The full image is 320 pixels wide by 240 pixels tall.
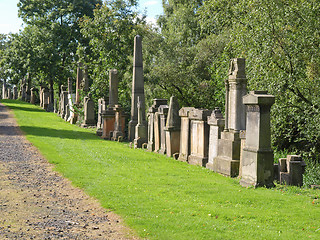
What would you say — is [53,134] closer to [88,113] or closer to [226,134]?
[88,113]

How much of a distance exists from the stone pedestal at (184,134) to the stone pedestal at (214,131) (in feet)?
4.62

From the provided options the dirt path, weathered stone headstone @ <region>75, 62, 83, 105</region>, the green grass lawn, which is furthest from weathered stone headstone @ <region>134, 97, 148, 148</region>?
weathered stone headstone @ <region>75, 62, 83, 105</region>

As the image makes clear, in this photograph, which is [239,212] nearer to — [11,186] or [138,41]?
[11,186]

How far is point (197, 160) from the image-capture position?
534 inches

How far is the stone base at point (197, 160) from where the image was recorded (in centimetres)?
1329

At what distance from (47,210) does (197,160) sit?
21.4 ft

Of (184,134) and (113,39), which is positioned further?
(113,39)

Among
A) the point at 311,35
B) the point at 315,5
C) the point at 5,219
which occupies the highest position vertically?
the point at 315,5

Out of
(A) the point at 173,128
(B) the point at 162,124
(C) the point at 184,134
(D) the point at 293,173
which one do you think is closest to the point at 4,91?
(B) the point at 162,124

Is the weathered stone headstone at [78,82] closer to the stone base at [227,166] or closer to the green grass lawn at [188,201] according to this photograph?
the green grass lawn at [188,201]

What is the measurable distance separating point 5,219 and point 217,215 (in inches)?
133

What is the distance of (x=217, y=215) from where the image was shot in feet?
24.2

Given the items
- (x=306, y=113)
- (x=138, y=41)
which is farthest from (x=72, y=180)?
(x=138, y=41)

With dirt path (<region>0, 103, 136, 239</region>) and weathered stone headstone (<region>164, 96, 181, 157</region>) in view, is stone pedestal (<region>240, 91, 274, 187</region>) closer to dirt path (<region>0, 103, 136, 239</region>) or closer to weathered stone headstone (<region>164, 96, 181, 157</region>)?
dirt path (<region>0, 103, 136, 239</region>)
